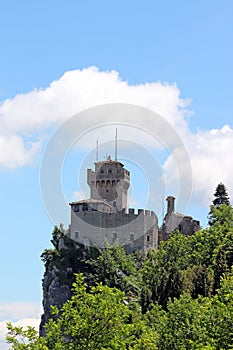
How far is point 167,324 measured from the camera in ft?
139

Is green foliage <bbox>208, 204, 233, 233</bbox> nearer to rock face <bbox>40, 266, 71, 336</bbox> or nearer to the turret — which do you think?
the turret

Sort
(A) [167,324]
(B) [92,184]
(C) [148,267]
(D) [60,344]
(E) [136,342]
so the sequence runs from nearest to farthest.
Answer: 1. (D) [60,344]
2. (E) [136,342]
3. (A) [167,324]
4. (C) [148,267]
5. (B) [92,184]

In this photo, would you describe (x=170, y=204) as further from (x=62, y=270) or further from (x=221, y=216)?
(x=62, y=270)

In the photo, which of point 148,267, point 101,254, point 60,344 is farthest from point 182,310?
point 101,254

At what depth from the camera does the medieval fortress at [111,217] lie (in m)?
84.1

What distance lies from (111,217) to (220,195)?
1904 centimetres

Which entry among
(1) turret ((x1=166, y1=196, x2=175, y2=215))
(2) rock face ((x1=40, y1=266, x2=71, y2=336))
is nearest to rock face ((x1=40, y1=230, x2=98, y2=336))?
(2) rock face ((x1=40, y1=266, x2=71, y2=336))

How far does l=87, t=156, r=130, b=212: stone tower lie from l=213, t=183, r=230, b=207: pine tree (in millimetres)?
13535

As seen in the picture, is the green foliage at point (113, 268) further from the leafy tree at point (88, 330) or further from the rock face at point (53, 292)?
the leafy tree at point (88, 330)

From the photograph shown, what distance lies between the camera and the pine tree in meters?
97.6

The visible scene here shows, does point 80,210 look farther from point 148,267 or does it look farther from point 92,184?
point 148,267

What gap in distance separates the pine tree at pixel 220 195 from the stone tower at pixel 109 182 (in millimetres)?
13535

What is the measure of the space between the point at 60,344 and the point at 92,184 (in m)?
55.7

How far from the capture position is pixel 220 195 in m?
98.1
